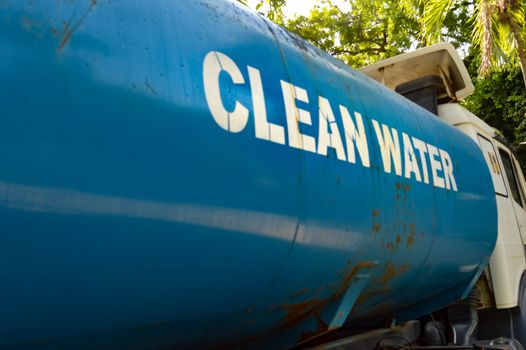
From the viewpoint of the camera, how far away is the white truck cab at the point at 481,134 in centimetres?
468

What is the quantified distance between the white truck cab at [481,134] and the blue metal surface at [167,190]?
87.8 inches

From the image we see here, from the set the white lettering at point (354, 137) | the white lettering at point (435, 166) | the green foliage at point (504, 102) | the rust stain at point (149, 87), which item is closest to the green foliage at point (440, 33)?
the green foliage at point (504, 102)

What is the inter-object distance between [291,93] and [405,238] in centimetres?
119

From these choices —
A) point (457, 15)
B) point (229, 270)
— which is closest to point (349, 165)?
point (229, 270)

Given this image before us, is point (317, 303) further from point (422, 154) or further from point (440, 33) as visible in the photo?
point (440, 33)

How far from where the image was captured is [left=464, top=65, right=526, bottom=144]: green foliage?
14.6 metres

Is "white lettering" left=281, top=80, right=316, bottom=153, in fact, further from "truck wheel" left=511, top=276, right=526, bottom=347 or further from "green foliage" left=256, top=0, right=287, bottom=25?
"green foliage" left=256, top=0, right=287, bottom=25

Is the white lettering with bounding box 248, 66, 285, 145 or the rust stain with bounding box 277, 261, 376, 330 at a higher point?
the white lettering with bounding box 248, 66, 285, 145

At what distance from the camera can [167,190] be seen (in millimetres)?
1615

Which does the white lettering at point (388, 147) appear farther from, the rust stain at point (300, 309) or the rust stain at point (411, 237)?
the rust stain at point (300, 309)

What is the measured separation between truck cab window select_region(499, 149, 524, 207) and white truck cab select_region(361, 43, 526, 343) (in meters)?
0.01

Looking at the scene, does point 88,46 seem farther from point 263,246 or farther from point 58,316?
point 263,246

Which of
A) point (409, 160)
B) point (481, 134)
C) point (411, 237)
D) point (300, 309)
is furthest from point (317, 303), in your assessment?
point (481, 134)

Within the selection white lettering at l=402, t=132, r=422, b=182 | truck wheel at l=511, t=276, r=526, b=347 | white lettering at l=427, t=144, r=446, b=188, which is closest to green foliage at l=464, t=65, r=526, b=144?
truck wheel at l=511, t=276, r=526, b=347
